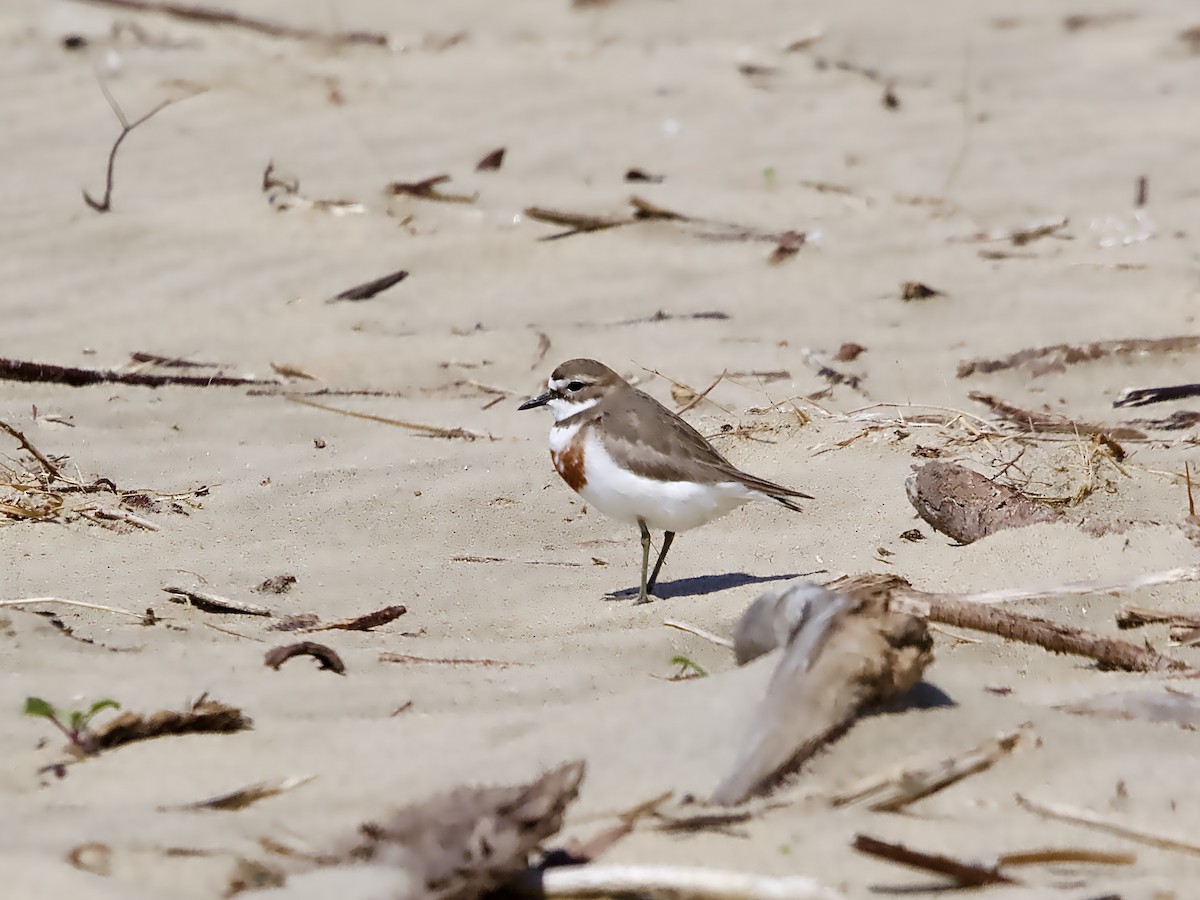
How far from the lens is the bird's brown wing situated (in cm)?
458

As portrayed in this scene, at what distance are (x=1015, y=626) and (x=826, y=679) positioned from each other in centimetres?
99

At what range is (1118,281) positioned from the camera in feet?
21.8

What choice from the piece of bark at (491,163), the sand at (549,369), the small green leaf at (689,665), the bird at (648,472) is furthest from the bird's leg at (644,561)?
the piece of bark at (491,163)

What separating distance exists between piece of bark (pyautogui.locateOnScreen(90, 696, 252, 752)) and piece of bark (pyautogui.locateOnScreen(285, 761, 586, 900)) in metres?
0.60

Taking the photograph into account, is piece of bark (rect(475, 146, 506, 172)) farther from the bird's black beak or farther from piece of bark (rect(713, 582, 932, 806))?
piece of bark (rect(713, 582, 932, 806))

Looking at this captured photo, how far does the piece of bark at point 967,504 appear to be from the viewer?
4211 mm

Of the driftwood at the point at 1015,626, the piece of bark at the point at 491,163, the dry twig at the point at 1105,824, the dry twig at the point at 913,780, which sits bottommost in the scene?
the driftwood at the point at 1015,626

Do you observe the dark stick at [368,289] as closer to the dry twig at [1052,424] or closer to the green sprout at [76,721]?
the dry twig at [1052,424]

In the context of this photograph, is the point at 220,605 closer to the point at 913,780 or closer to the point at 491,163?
the point at 913,780

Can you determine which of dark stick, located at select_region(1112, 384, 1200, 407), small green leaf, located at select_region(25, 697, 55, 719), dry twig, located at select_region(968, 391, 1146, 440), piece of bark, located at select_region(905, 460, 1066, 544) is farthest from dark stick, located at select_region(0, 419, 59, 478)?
dark stick, located at select_region(1112, 384, 1200, 407)

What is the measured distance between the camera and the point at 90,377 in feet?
18.8

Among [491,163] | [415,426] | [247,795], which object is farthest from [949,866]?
[491,163]

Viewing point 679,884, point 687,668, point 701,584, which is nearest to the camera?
point 679,884

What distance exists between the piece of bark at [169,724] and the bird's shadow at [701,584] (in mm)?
1591
